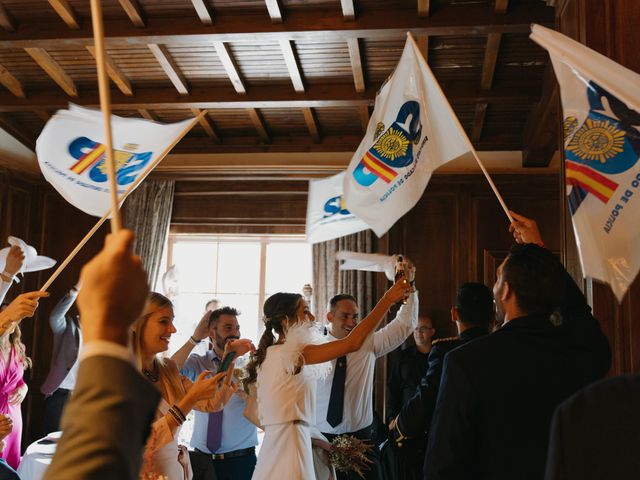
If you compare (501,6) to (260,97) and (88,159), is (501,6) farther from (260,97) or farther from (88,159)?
(88,159)

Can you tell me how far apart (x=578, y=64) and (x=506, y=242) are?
5.19 meters

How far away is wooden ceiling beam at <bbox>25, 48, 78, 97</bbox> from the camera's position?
6.85 metres

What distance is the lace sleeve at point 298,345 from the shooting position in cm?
349

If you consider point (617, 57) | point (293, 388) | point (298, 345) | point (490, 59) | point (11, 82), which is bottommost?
point (293, 388)

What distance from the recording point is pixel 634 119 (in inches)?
97.3

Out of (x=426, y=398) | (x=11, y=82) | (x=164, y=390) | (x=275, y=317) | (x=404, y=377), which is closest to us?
(x=164, y=390)

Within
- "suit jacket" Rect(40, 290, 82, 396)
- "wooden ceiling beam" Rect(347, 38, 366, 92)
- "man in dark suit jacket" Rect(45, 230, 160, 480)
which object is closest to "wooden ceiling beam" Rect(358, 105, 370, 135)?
"wooden ceiling beam" Rect(347, 38, 366, 92)

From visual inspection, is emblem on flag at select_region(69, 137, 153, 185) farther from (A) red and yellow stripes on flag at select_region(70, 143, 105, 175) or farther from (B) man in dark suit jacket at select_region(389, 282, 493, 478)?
(B) man in dark suit jacket at select_region(389, 282, 493, 478)

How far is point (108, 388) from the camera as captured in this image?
0.79 m

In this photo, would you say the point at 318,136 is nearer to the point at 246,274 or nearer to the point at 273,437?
the point at 246,274

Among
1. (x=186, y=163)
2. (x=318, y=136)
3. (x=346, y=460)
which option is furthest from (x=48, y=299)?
(x=346, y=460)

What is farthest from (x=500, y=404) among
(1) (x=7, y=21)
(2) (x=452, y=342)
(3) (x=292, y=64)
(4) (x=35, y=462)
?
(1) (x=7, y=21)

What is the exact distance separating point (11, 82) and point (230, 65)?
2.37 m

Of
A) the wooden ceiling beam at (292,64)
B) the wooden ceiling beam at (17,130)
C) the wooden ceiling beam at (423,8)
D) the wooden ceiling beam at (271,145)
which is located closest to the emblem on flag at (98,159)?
the wooden ceiling beam at (423,8)
